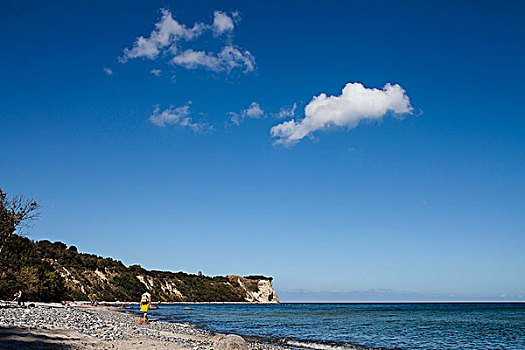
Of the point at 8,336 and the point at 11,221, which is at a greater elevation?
the point at 11,221

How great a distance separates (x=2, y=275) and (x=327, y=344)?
30563 mm

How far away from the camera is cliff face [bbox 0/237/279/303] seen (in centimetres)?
5856

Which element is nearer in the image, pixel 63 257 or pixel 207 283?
pixel 63 257

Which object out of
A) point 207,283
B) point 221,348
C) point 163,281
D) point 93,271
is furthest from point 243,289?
point 221,348

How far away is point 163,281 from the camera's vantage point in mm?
148750

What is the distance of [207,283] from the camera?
18088 cm

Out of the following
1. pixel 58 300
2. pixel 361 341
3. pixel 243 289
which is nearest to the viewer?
pixel 361 341

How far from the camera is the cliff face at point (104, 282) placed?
58562mm

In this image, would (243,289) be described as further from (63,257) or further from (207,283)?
(63,257)

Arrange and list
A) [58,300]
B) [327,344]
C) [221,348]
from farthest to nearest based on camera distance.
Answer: [58,300] < [327,344] < [221,348]

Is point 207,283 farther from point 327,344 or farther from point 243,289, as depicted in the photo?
point 327,344

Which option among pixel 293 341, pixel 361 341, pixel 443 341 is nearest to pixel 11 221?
pixel 293 341

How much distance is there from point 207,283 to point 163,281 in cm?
3557

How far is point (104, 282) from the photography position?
103188 millimetres
